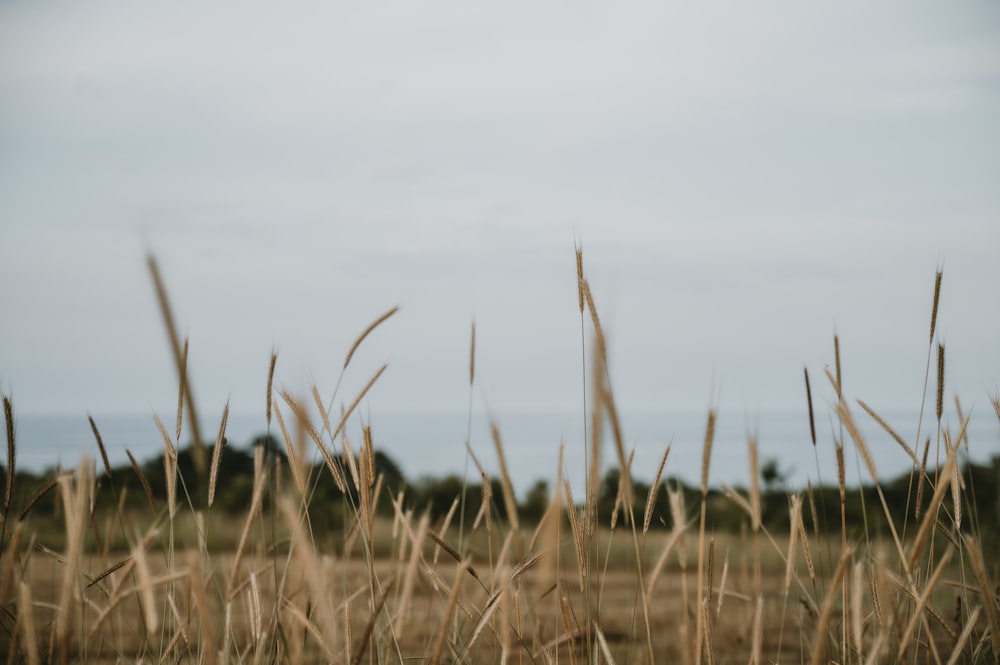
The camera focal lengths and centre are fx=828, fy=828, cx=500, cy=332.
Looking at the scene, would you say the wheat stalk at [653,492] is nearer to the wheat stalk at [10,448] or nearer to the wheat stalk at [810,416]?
the wheat stalk at [810,416]

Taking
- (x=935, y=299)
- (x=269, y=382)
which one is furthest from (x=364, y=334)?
(x=935, y=299)

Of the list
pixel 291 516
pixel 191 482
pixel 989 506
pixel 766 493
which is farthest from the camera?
pixel 766 493

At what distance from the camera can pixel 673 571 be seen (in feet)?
14.7

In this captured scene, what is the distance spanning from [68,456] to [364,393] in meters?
0.86

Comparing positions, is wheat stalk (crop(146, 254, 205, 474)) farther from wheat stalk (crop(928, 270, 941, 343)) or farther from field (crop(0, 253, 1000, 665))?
wheat stalk (crop(928, 270, 941, 343))

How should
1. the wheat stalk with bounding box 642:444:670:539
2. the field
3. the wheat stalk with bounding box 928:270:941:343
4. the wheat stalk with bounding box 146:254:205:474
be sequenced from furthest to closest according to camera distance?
the wheat stalk with bounding box 928:270:941:343 → the wheat stalk with bounding box 642:444:670:539 → the field → the wheat stalk with bounding box 146:254:205:474

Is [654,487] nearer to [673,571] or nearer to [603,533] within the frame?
[673,571]

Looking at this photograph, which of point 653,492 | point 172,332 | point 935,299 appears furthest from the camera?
point 935,299

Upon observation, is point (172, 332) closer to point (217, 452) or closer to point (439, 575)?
point (217, 452)

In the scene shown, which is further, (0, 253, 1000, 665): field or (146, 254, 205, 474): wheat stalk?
(0, 253, 1000, 665): field

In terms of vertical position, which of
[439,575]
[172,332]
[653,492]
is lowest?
[439,575]

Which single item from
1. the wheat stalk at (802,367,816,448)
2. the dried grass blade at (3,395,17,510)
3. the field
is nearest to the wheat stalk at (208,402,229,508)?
the field

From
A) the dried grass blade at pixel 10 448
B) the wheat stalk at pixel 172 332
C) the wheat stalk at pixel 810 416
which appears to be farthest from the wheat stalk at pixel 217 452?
the wheat stalk at pixel 810 416

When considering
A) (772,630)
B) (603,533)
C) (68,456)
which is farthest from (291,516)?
(603,533)
